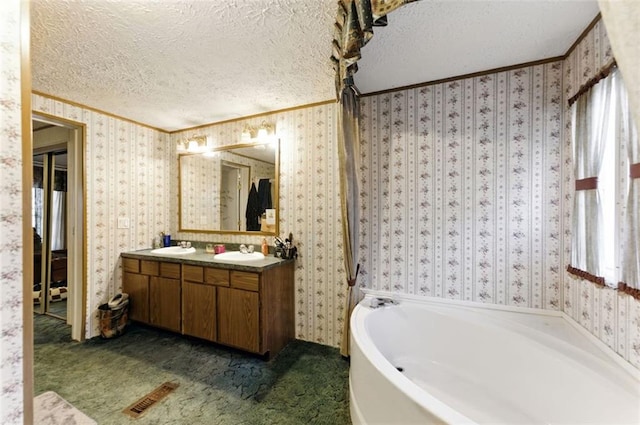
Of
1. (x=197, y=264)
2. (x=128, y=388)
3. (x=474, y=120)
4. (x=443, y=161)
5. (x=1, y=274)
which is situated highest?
(x=474, y=120)

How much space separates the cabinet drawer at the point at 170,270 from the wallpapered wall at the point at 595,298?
3.12 m

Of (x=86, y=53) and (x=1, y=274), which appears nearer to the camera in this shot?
(x=1, y=274)

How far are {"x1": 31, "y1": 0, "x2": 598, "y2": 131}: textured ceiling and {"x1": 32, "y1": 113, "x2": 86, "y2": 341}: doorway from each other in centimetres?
66

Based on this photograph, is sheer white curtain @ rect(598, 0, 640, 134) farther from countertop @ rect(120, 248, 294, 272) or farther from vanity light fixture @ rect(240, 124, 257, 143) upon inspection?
vanity light fixture @ rect(240, 124, 257, 143)

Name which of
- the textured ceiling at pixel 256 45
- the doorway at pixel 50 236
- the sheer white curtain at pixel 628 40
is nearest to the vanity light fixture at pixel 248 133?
the textured ceiling at pixel 256 45

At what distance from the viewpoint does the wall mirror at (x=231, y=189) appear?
2.73m

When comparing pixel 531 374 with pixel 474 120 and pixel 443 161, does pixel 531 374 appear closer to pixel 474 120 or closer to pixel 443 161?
pixel 443 161

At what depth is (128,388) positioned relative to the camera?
6.13 feet

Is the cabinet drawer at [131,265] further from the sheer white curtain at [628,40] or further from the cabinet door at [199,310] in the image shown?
the sheer white curtain at [628,40]

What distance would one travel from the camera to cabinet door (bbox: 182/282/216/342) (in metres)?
2.38

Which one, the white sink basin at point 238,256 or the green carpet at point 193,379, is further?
the white sink basin at point 238,256

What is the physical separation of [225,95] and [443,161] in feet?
6.40

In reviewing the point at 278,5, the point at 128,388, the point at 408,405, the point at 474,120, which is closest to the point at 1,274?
the point at 408,405

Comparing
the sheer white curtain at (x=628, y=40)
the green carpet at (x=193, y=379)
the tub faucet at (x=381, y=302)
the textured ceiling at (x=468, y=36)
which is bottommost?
the green carpet at (x=193, y=379)
